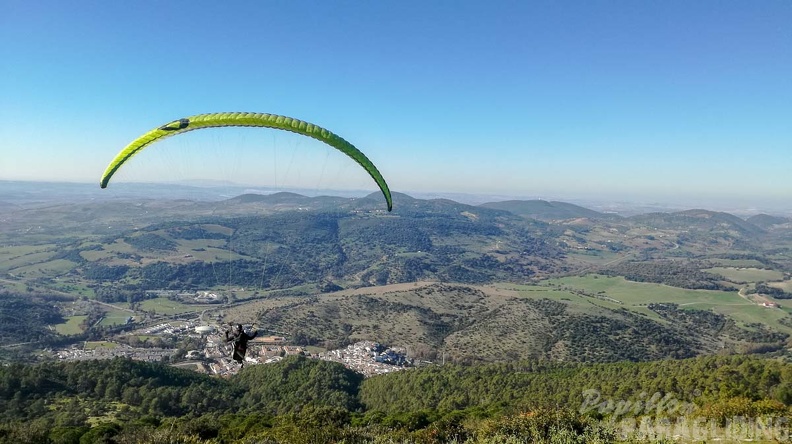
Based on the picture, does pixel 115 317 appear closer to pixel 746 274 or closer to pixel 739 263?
pixel 746 274

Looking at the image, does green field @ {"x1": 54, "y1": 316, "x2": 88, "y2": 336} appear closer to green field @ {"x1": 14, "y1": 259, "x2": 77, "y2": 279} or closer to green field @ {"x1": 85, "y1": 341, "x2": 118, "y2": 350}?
green field @ {"x1": 85, "y1": 341, "x2": 118, "y2": 350}

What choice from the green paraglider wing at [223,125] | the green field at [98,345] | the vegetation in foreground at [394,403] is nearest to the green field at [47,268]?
the green field at [98,345]

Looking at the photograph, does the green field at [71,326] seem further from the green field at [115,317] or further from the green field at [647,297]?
the green field at [647,297]

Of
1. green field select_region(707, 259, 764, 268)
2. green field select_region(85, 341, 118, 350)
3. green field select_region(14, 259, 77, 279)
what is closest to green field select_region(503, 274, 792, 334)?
green field select_region(707, 259, 764, 268)

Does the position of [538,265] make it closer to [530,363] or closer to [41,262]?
[530,363]

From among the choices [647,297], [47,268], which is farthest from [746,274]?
[47,268]

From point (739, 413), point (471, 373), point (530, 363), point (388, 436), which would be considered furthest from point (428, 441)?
point (530, 363)
